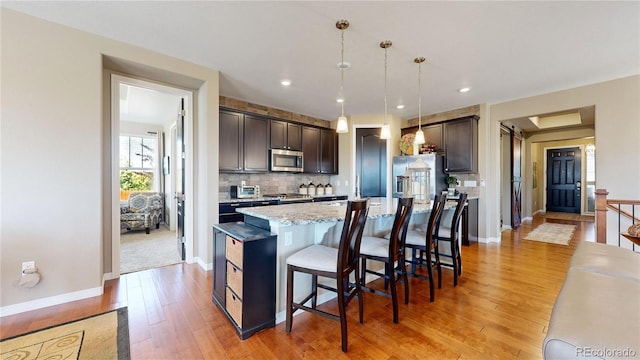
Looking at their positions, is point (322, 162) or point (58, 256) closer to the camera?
point (58, 256)

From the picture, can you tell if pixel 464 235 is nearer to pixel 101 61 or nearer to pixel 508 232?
pixel 508 232

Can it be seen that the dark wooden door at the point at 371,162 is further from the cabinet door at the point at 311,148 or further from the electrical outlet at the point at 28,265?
the electrical outlet at the point at 28,265

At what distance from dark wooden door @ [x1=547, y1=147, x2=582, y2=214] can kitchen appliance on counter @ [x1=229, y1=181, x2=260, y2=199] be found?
975cm

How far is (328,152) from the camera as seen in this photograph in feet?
18.5

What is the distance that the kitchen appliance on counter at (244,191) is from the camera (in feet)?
14.4

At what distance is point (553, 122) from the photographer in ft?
21.4

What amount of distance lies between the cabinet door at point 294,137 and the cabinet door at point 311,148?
0.35ft

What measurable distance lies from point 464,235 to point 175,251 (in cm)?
492

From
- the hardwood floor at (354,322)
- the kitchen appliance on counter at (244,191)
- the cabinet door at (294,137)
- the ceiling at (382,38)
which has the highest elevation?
the ceiling at (382,38)

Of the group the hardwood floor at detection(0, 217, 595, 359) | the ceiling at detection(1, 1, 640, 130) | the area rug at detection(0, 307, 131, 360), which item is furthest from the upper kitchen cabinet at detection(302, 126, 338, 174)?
the area rug at detection(0, 307, 131, 360)

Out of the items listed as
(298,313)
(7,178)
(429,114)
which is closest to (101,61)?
(7,178)

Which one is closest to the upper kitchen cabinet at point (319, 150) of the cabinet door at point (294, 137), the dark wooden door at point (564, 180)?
the cabinet door at point (294, 137)

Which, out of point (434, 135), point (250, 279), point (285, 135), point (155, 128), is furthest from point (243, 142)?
point (434, 135)

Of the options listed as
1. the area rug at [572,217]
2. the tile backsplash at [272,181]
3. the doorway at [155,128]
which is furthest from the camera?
the area rug at [572,217]
